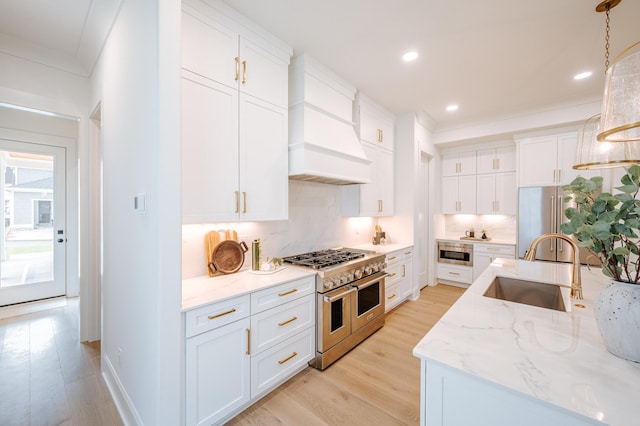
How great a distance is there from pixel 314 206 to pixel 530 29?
2506mm

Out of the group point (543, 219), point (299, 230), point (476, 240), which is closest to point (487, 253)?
point (476, 240)

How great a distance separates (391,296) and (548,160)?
3.12m

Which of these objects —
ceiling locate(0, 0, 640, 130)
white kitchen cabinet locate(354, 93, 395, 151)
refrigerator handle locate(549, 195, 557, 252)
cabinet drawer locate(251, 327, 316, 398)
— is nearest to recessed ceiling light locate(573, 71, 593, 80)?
ceiling locate(0, 0, 640, 130)

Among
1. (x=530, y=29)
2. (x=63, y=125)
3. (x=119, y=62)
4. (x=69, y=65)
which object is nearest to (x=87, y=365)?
(x=119, y=62)

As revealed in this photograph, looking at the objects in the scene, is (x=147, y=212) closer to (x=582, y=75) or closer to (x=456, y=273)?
(x=582, y=75)

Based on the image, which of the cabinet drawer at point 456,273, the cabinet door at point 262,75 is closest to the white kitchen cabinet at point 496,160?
the cabinet drawer at point 456,273

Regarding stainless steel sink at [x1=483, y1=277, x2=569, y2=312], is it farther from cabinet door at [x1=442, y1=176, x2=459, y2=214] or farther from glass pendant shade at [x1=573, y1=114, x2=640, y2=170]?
cabinet door at [x1=442, y1=176, x2=459, y2=214]

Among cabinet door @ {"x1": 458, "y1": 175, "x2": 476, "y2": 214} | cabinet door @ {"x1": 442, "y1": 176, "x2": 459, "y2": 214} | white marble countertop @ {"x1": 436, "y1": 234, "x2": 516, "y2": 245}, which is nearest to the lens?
white marble countertop @ {"x1": 436, "y1": 234, "x2": 516, "y2": 245}

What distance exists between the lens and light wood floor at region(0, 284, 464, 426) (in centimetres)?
182

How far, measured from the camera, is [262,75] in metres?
2.21

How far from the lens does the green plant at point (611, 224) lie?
0.86 meters

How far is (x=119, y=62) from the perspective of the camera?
186cm

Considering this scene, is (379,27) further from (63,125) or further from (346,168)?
(63,125)

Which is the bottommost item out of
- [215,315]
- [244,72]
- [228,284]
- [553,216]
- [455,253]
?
[455,253]
